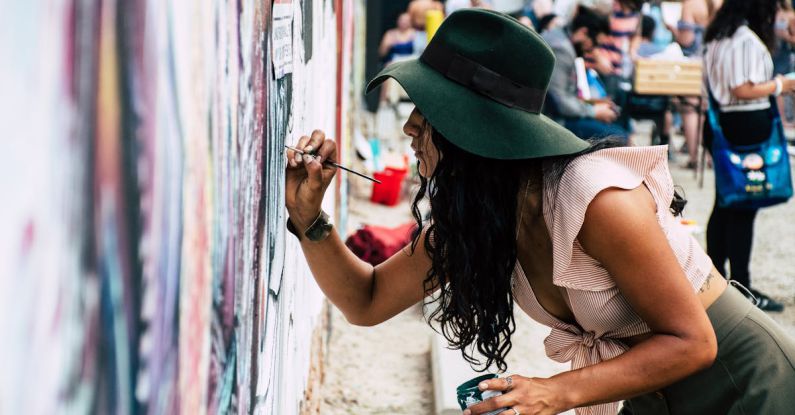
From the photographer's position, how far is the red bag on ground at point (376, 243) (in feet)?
17.1

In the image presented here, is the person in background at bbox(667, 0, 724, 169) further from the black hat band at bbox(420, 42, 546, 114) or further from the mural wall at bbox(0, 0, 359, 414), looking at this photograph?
the mural wall at bbox(0, 0, 359, 414)

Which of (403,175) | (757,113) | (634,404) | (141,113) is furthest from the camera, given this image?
(403,175)

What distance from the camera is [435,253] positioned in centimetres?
213

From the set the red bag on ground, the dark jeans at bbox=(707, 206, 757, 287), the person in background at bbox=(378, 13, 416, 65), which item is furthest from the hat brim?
the person in background at bbox=(378, 13, 416, 65)

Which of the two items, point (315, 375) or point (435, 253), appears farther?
point (315, 375)

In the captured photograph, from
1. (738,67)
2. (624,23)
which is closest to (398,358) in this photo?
(738,67)

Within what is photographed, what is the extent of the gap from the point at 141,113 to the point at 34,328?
32cm

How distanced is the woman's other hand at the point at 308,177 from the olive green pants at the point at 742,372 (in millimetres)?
834

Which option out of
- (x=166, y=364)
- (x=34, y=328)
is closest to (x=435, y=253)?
(x=166, y=364)

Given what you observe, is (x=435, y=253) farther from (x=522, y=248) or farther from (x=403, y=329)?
(x=403, y=329)

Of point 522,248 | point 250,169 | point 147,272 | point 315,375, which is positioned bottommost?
point 315,375

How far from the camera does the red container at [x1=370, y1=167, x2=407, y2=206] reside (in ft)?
26.8

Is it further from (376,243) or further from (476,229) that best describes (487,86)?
(376,243)

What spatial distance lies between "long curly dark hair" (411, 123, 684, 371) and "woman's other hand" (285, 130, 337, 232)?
8.2 inches
